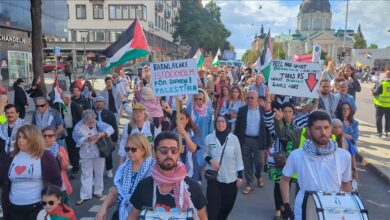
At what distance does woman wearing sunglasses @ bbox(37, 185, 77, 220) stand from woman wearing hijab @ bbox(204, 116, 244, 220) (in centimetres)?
181

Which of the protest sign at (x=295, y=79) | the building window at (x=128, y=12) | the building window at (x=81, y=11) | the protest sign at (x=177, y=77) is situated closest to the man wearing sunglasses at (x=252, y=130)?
the protest sign at (x=295, y=79)

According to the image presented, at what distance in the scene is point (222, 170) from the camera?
4590 mm

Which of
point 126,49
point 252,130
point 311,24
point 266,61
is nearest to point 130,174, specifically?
point 252,130

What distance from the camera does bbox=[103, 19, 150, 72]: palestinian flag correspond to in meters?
8.11

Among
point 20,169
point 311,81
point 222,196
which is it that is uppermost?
point 311,81

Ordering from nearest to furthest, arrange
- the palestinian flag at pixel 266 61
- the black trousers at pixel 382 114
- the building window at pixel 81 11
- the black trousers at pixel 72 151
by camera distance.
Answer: the black trousers at pixel 72 151
the black trousers at pixel 382 114
the palestinian flag at pixel 266 61
the building window at pixel 81 11

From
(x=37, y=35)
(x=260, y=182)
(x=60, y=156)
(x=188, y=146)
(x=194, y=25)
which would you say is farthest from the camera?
(x=194, y=25)

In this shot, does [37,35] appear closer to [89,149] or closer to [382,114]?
[89,149]

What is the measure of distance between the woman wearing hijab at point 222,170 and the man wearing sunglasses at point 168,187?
183cm

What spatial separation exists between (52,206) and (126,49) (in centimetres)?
527

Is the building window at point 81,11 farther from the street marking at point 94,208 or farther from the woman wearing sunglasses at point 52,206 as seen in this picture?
the woman wearing sunglasses at point 52,206

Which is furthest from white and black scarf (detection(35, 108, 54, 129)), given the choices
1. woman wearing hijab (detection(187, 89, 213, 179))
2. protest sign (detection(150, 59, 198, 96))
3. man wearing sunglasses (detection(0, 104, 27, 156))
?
woman wearing hijab (detection(187, 89, 213, 179))

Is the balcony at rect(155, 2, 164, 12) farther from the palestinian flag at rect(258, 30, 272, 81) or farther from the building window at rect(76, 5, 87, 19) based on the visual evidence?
the palestinian flag at rect(258, 30, 272, 81)

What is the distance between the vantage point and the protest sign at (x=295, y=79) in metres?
6.16
